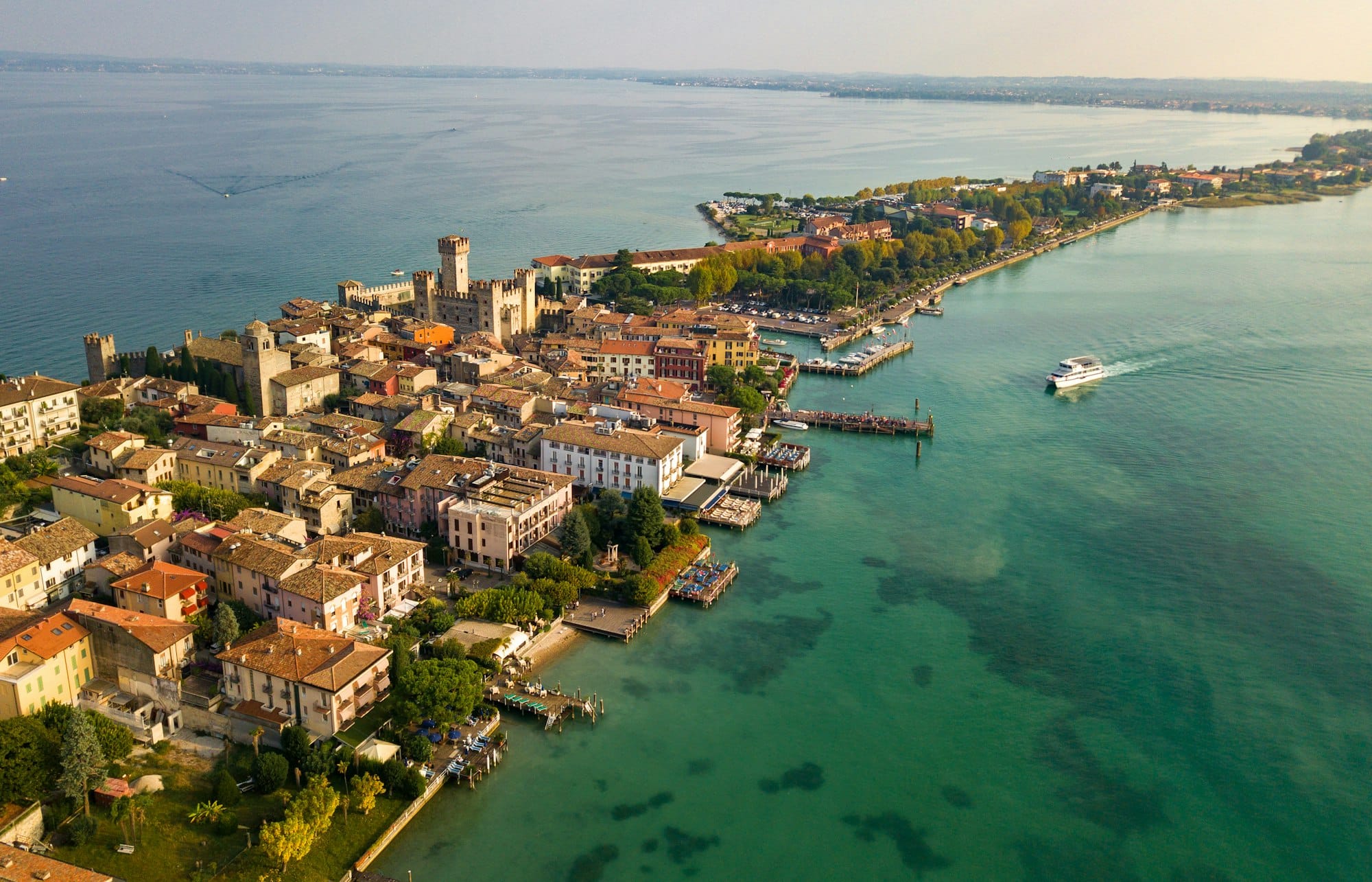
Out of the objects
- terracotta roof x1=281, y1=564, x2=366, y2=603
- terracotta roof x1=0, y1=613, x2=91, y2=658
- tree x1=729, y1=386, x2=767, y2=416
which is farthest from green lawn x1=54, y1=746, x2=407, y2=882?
tree x1=729, y1=386, x2=767, y2=416

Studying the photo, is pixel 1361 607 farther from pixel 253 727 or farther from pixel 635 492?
pixel 253 727

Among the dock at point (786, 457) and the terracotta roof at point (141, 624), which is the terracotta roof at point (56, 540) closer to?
the terracotta roof at point (141, 624)

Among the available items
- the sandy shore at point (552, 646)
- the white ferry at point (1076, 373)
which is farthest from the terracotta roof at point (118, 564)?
the white ferry at point (1076, 373)

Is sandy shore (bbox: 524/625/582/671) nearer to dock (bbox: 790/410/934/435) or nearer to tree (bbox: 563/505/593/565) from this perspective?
tree (bbox: 563/505/593/565)

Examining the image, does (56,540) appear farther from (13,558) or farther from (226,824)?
(226,824)

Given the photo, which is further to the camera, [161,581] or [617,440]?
[617,440]

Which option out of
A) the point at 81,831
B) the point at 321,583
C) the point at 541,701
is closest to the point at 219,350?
the point at 321,583

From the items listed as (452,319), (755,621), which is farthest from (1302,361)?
(452,319)
